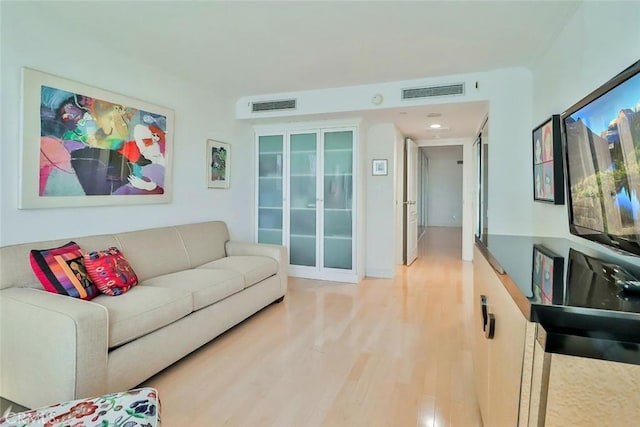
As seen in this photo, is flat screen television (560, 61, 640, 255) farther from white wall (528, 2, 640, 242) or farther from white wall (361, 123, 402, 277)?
white wall (361, 123, 402, 277)

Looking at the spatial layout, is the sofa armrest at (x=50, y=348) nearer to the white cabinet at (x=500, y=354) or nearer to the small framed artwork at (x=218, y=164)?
the white cabinet at (x=500, y=354)

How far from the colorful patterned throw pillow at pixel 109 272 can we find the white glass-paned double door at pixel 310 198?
8.55 ft

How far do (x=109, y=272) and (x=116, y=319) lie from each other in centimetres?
53

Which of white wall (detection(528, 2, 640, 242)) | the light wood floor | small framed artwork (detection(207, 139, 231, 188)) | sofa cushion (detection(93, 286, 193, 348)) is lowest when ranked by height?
the light wood floor

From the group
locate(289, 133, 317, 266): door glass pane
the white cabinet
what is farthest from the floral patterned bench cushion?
locate(289, 133, 317, 266): door glass pane

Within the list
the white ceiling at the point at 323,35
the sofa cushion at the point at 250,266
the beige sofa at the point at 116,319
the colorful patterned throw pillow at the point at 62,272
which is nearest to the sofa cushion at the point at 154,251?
the beige sofa at the point at 116,319

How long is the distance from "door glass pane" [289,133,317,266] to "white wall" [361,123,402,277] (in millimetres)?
759

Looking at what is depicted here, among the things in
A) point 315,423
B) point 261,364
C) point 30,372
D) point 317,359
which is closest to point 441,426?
point 315,423

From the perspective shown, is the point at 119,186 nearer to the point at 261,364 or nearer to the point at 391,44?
the point at 261,364

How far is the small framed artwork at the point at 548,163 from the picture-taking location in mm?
2316

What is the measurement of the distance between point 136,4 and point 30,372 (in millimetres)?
2243

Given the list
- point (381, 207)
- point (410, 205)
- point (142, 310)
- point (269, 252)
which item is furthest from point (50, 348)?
point (410, 205)

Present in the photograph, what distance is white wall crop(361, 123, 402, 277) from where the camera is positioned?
4828 mm

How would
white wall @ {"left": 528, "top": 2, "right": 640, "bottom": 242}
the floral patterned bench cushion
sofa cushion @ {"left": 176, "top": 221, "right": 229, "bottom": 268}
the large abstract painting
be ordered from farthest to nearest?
sofa cushion @ {"left": 176, "top": 221, "right": 229, "bottom": 268} < the large abstract painting < white wall @ {"left": 528, "top": 2, "right": 640, "bottom": 242} < the floral patterned bench cushion
